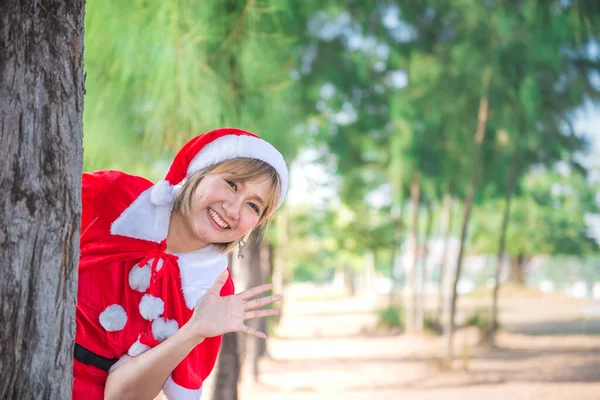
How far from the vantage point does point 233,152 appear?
2.00 metres

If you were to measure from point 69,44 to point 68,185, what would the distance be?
0.97ft

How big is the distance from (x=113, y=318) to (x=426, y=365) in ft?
32.0

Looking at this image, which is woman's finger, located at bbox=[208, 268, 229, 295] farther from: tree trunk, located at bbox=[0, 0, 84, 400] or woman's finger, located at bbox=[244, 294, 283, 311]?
tree trunk, located at bbox=[0, 0, 84, 400]

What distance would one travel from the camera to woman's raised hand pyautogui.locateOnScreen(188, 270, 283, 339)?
5.79 ft

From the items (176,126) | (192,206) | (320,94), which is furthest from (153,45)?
(320,94)

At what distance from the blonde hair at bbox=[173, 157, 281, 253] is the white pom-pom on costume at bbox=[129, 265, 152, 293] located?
0.21 metres

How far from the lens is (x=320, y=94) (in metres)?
7.99

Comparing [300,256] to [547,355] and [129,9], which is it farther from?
[129,9]

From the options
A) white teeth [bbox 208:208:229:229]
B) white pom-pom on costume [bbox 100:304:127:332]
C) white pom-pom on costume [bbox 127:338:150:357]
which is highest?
white teeth [bbox 208:208:229:229]

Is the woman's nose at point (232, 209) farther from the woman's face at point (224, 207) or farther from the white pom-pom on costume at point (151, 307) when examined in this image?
the white pom-pom on costume at point (151, 307)

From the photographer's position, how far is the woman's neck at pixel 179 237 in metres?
2.02

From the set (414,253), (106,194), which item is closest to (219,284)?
(106,194)

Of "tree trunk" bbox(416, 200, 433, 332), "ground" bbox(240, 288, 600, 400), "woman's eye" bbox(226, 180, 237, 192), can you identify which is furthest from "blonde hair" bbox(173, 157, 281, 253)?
"tree trunk" bbox(416, 200, 433, 332)

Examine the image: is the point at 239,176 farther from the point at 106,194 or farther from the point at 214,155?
the point at 106,194
